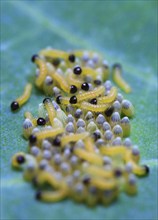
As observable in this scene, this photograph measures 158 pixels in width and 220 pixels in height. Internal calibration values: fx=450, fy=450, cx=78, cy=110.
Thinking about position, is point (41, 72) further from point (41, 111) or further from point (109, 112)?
point (109, 112)

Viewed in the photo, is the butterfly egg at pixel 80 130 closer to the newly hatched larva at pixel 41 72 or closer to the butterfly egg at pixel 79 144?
the butterfly egg at pixel 79 144

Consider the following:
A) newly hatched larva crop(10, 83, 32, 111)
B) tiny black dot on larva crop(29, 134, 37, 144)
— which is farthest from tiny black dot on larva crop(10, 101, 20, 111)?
tiny black dot on larva crop(29, 134, 37, 144)

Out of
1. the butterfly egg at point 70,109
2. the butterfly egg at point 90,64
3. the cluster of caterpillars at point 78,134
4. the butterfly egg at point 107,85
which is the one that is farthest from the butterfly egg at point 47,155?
the butterfly egg at point 90,64

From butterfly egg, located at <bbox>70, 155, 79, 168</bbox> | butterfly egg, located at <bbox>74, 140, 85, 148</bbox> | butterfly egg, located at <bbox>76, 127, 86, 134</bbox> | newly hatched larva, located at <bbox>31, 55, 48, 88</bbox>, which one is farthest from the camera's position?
newly hatched larva, located at <bbox>31, 55, 48, 88</bbox>

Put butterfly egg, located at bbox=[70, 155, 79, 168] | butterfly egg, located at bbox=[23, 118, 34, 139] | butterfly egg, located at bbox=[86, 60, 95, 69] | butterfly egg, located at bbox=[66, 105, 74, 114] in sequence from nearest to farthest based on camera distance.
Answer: butterfly egg, located at bbox=[70, 155, 79, 168] < butterfly egg, located at bbox=[23, 118, 34, 139] < butterfly egg, located at bbox=[66, 105, 74, 114] < butterfly egg, located at bbox=[86, 60, 95, 69]

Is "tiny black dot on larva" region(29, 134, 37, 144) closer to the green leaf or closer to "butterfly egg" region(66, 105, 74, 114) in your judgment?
the green leaf

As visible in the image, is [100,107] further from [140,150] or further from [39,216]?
[39,216]

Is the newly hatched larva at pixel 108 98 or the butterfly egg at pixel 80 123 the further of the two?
the newly hatched larva at pixel 108 98
